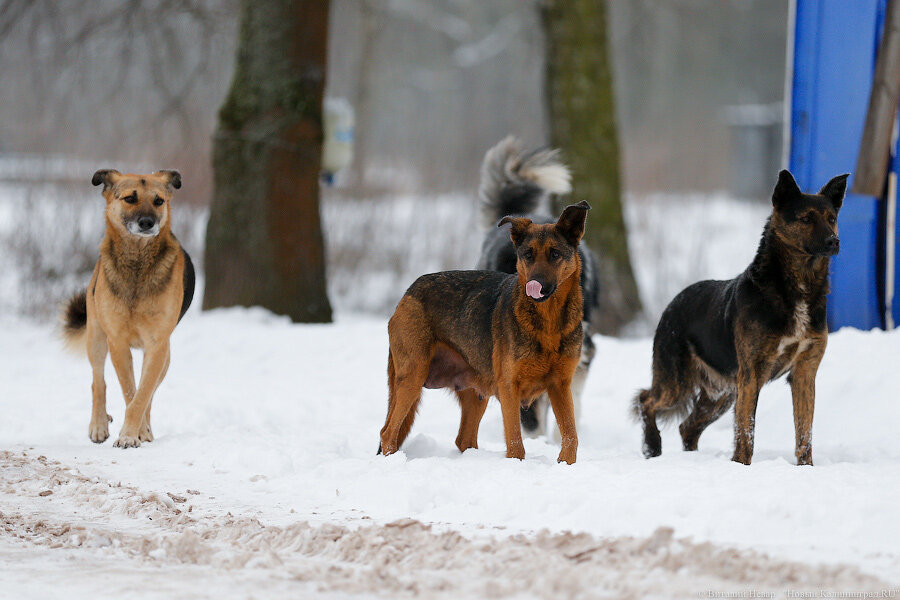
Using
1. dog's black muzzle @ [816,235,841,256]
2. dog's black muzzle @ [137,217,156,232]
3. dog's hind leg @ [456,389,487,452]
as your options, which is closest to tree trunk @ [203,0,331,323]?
dog's black muzzle @ [137,217,156,232]

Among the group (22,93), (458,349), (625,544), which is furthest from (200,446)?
(22,93)

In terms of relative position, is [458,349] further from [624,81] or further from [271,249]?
[624,81]

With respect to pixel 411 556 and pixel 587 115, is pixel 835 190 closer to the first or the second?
pixel 411 556

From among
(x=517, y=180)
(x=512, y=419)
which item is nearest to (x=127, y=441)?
(x=512, y=419)

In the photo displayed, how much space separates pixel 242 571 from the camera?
12.5ft

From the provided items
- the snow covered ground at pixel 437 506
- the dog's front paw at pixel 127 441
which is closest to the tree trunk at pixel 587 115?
the snow covered ground at pixel 437 506

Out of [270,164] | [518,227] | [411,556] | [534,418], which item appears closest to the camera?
[411,556]

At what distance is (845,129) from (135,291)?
6.24 m

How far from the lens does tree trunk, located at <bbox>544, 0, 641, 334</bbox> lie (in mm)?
13383

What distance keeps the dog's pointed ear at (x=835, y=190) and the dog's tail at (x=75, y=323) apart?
5084 mm

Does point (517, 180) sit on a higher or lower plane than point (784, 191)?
higher

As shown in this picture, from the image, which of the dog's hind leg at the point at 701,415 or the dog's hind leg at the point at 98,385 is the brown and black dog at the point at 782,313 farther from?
the dog's hind leg at the point at 98,385

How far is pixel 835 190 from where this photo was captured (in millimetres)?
5660

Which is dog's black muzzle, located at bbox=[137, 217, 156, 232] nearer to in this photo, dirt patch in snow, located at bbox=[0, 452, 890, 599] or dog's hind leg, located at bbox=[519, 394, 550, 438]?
dirt patch in snow, located at bbox=[0, 452, 890, 599]
